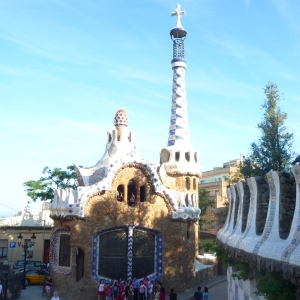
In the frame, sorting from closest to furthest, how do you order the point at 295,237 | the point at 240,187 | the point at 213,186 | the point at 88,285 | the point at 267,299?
the point at 295,237 < the point at 267,299 < the point at 240,187 < the point at 88,285 < the point at 213,186

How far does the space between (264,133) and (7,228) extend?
1669 centimetres

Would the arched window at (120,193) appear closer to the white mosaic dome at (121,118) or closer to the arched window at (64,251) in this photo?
the arched window at (64,251)

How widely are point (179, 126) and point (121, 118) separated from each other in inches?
150

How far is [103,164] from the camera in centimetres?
1891

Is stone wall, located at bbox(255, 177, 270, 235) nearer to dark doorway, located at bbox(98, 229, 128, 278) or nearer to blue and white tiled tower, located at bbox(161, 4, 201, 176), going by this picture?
dark doorway, located at bbox(98, 229, 128, 278)

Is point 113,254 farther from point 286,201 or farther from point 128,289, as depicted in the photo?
point 286,201

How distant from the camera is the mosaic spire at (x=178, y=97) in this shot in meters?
21.8

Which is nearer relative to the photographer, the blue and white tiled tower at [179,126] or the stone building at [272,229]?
the stone building at [272,229]

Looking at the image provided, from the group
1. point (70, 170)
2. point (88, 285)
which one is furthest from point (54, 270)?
point (70, 170)

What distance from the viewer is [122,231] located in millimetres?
16531

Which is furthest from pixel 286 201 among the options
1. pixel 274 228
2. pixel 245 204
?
pixel 245 204

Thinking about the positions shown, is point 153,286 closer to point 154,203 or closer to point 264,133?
point 154,203

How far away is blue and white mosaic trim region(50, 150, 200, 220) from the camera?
1593cm

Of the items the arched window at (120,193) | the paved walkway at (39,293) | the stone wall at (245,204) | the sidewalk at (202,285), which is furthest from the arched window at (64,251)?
the stone wall at (245,204)
